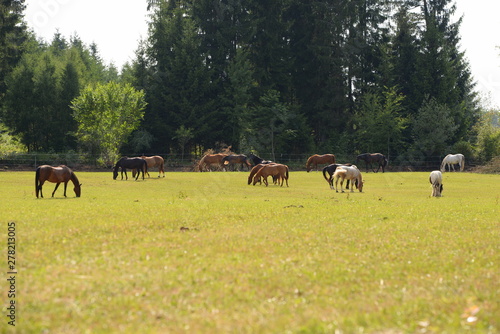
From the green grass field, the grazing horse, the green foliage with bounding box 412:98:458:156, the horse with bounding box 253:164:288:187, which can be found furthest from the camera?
the green foliage with bounding box 412:98:458:156

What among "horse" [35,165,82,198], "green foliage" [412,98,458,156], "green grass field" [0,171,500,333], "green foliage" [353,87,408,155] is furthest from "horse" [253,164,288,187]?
"green foliage" [412,98,458,156]

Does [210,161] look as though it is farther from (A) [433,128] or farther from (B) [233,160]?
(A) [433,128]

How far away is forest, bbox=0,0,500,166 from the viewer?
58844mm

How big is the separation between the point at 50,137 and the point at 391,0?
48.8 m

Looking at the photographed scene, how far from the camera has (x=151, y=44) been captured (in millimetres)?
65062

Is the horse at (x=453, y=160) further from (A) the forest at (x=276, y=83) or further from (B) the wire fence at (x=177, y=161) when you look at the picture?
(A) the forest at (x=276, y=83)

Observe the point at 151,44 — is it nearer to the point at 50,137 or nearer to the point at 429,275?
the point at 50,137

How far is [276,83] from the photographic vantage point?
66188mm

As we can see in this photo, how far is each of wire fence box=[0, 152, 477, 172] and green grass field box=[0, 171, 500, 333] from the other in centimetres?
3841

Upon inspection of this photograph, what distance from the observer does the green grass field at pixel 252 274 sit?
5738 millimetres

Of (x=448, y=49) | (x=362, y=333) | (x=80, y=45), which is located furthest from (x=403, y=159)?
(x=80, y=45)

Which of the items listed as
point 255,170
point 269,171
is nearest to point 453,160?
point 255,170

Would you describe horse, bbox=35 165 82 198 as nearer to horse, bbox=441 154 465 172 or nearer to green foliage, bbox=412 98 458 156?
horse, bbox=441 154 465 172

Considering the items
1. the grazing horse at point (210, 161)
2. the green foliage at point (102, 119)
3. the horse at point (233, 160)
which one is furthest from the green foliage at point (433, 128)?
the green foliage at point (102, 119)
